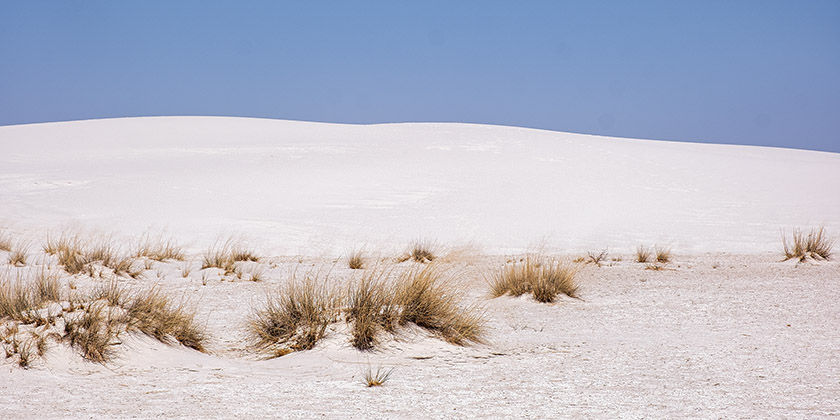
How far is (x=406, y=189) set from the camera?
2084 cm

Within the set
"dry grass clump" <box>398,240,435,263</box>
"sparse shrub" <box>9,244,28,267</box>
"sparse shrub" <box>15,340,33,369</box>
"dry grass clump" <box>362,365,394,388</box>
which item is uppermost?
"dry grass clump" <box>398,240,435,263</box>

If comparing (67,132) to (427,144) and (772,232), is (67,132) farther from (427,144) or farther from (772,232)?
(772,232)

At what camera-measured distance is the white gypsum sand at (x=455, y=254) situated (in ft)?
14.1

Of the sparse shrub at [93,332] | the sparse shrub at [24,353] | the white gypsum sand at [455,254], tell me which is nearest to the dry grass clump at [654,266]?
the white gypsum sand at [455,254]

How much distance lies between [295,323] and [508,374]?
1793 mm

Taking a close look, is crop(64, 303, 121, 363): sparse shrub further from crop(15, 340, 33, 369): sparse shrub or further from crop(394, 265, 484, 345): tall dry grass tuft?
crop(394, 265, 484, 345): tall dry grass tuft

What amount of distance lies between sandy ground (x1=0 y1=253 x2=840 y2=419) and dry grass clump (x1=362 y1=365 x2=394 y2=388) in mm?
49

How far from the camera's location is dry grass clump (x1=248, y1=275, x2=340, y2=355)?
18.0ft

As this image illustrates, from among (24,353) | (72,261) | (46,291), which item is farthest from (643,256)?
(24,353)

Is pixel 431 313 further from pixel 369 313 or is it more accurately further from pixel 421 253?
pixel 421 253

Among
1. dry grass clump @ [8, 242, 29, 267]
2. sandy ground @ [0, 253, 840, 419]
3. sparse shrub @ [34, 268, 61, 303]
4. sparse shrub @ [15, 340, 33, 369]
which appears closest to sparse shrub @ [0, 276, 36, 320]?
sparse shrub @ [34, 268, 61, 303]

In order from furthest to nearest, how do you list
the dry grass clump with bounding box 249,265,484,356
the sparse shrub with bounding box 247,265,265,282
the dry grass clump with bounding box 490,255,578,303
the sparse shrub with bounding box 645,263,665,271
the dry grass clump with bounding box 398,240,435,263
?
the dry grass clump with bounding box 398,240,435,263 → the sparse shrub with bounding box 645,263,665,271 → the sparse shrub with bounding box 247,265,265,282 → the dry grass clump with bounding box 490,255,578,303 → the dry grass clump with bounding box 249,265,484,356

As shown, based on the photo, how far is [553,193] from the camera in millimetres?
21109

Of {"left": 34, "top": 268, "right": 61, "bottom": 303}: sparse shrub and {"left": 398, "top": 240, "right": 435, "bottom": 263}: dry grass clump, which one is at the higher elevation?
{"left": 398, "top": 240, "right": 435, "bottom": 263}: dry grass clump
